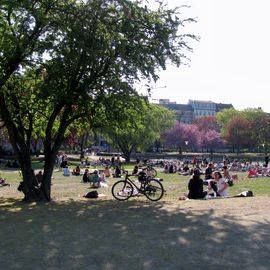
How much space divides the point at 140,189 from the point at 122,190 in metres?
0.89

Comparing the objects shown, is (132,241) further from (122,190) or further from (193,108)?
(193,108)

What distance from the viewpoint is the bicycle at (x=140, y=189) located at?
15570 millimetres

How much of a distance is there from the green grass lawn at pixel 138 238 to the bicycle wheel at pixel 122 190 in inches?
132

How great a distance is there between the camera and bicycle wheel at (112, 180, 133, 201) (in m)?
16.1

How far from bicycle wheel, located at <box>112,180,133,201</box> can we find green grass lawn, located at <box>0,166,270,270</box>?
3357mm

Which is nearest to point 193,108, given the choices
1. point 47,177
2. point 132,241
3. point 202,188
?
point 202,188

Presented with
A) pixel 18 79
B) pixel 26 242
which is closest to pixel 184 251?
pixel 26 242

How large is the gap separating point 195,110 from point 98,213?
18540 cm

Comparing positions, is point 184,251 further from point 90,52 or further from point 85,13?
point 85,13

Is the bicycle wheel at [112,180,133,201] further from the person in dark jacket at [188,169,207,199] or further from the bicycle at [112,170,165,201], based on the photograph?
the person in dark jacket at [188,169,207,199]

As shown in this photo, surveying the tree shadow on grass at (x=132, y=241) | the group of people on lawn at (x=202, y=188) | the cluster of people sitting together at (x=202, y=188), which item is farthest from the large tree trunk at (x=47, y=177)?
the group of people on lawn at (x=202, y=188)

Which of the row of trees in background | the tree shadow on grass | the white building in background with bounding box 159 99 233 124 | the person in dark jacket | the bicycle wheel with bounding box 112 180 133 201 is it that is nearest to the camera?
the tree shadow on grass

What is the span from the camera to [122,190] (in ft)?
53.5

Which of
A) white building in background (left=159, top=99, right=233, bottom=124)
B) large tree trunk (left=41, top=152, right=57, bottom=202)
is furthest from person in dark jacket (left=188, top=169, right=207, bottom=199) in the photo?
white building in background (left=159, top=99, right=233, bottom=124)
